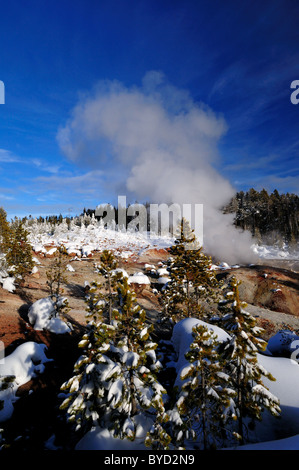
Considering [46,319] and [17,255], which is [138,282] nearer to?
[17,255]

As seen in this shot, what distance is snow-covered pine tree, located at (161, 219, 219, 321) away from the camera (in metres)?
19.7

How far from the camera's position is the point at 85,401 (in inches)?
292

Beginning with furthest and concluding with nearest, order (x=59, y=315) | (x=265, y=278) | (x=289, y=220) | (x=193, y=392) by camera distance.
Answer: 1. (x=289, y=220)
2. (x=265, y=278)
3. (x=59, y=315)
4. (x=193, y=392)

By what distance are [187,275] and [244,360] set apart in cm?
1248

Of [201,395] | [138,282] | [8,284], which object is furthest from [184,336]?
[138,282]

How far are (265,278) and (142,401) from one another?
115 feet

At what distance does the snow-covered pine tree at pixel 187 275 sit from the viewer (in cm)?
1969

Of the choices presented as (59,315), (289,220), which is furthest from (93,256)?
(289,220)

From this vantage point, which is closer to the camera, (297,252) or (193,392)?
(193,392)

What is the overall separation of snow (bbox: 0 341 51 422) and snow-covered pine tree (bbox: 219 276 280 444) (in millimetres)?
9816

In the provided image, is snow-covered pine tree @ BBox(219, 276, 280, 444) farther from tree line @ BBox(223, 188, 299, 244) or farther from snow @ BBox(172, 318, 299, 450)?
tree line @ BBox(223, 188, 299, 244)
